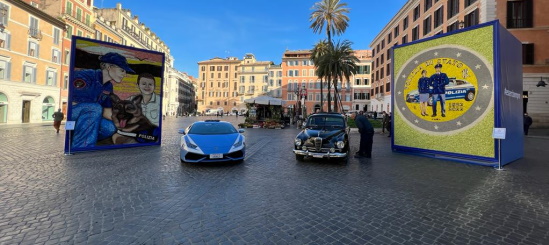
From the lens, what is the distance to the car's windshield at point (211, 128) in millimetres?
8782

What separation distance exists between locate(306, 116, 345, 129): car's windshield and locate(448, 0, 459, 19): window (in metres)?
32.3

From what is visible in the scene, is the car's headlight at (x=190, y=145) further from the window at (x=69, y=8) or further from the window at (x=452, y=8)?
the window at (x=69, y=8)

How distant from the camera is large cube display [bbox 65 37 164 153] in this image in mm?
10094

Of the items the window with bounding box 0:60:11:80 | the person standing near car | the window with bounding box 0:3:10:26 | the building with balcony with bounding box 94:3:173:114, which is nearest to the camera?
the person standing near car

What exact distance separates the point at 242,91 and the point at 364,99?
140 ft

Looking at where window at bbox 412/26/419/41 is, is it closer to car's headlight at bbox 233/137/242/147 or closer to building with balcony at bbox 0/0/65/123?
car's headlight at bbox 233/137/242/147

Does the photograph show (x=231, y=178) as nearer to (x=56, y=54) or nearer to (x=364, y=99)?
(x=56, y=54)

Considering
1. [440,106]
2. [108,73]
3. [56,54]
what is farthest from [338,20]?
[56,54]

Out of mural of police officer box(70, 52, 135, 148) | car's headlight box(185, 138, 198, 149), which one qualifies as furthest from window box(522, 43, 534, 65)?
mural of police officer box(70, 52, 135, 148)

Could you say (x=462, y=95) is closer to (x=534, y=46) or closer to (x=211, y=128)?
(x=211, y=128)

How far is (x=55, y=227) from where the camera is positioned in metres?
3.65

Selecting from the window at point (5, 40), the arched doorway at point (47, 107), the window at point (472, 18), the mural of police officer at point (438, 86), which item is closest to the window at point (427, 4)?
the window at point (472, 18)

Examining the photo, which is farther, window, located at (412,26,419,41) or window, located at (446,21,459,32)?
window, located at (412,26,419,41)

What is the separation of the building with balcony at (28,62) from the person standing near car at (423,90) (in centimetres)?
3774
